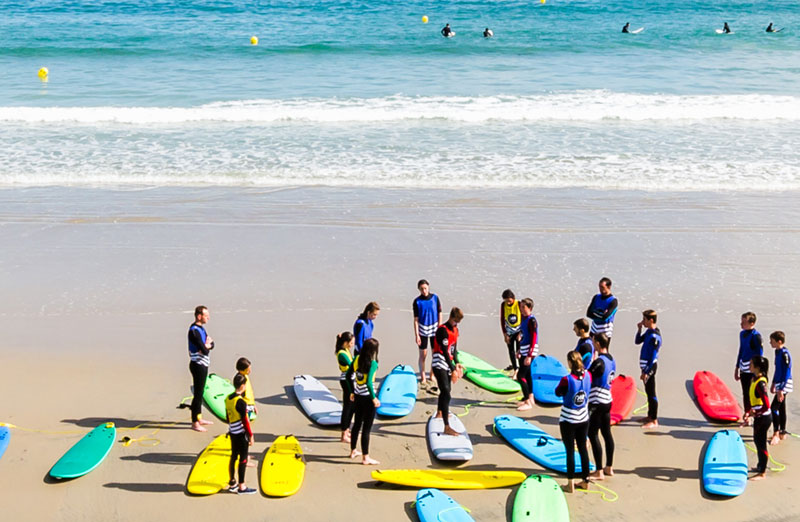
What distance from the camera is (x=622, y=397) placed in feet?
30.3

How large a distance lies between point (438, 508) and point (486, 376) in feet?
9.52

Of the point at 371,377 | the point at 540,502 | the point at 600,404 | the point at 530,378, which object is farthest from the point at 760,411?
the point at 371,377

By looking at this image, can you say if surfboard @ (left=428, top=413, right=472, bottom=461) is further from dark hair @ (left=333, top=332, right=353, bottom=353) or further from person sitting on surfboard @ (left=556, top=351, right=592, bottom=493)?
dark hair @ (left=333, top=332, right=353, bottom=353)

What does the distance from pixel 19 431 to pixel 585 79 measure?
24.0m

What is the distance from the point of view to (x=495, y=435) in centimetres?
866

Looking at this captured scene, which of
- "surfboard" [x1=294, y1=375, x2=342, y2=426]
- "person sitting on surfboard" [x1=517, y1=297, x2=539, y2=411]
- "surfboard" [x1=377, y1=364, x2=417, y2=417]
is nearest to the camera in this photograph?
"surfboard" [x1=294, y1=375, x2=342, y2=426]

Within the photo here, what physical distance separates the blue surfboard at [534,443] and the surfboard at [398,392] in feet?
3.45

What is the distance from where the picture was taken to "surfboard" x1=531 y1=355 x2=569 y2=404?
30.9ft

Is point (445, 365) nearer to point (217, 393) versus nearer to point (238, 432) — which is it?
point (238, 432)

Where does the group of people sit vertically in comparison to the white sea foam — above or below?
below

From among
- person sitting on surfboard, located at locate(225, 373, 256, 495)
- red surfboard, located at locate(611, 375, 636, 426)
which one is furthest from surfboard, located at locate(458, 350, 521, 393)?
person sitting on surfboard, located at locate(225, 373, 256, 495)

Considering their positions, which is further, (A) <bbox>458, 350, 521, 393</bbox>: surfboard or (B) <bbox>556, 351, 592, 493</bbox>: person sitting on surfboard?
(A) <bbox>458, 350, 521, 393</bbox>: surfboard

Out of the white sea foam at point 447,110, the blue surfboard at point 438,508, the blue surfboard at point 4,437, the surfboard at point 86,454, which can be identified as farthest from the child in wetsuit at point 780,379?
the white sea foam at point 447,110

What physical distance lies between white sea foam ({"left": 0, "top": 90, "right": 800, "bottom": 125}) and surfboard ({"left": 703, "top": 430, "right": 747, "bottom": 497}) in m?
16.0
